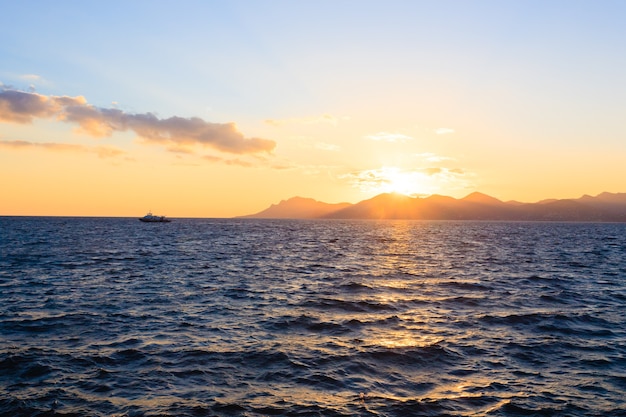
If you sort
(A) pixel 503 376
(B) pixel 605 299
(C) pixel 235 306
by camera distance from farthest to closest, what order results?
(B) pixel 605 299 < (C) pixel 235 306 < (A) pixel 503 376

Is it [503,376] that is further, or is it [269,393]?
[503,376]

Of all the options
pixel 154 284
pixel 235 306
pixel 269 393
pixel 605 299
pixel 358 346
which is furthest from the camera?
pixel 154 284

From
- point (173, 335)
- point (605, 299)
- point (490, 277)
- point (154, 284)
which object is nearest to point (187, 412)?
point (173, 335)

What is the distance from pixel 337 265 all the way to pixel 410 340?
110 ft

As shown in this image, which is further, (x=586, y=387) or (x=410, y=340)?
(x=410, y=340)

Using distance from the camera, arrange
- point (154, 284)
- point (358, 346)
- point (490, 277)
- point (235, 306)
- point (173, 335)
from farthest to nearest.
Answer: point (490, 277) → point (154, 284) → point (235, 306) → point (173, 335) → point (358, 346)

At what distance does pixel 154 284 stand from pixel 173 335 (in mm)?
17225

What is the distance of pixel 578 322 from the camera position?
25.7 m

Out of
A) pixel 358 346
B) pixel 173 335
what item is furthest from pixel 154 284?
pixel 358 346

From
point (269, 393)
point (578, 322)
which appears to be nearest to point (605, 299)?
point (578, 322)

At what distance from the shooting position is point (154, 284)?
37.8 metres

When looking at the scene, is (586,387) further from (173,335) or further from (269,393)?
(173,335)

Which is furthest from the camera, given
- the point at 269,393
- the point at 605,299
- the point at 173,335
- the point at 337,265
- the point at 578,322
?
the point at 337,265

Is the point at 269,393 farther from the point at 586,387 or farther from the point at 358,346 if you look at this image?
the point at 586,387
